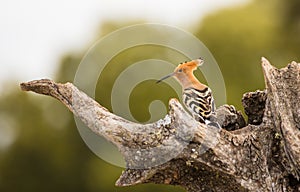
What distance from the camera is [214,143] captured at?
432cm

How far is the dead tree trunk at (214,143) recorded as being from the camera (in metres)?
4.30

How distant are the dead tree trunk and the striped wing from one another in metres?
0.67

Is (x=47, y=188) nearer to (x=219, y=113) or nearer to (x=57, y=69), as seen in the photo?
(x=57, y=69)

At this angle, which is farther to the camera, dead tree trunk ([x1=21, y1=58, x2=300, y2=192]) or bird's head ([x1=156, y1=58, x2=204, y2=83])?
bird's head ([x1=156, y1=58, x2=204, y2=83])

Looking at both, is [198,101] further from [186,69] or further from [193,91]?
[186,69]

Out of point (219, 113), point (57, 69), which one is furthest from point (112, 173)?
point (219, 113)

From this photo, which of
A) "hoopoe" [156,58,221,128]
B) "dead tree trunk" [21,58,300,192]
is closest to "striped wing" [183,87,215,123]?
"hoopoe" [156,58,221,128]

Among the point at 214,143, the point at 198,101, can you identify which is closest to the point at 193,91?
the point at 198,101

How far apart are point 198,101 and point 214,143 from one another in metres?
0.94

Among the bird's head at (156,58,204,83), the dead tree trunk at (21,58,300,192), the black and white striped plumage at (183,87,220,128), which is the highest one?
the bird's head at (156,58,204,83)

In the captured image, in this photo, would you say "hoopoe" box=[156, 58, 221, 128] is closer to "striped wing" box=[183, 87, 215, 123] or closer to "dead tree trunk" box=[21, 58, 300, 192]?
"striped wing" box=[183, 87, 215, 123]

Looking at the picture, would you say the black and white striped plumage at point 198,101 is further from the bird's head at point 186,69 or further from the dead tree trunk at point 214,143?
the dead tree trunk at point 214,143

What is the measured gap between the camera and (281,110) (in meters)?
4.42

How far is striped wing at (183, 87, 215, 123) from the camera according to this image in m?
5.20
